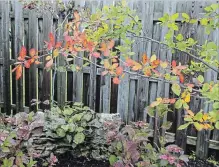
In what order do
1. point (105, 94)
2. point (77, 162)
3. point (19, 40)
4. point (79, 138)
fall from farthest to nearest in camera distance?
1. point (19, 40)
2. point (105, 94)
3. point (77, 162)
4. point (79, 138)

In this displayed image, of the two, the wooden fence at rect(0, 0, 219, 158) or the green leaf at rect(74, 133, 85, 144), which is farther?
the wooden fence at rect(0, 0, 219, 158)

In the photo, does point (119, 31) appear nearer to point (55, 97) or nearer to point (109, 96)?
point (109, 96)

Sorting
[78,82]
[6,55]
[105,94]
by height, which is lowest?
Answer: [105,94]

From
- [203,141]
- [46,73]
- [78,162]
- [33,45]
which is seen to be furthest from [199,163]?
[33,45]

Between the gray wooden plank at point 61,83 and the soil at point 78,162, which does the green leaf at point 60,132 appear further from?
the gray wooden plank at point 61,83

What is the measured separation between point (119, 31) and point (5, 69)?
8.17 ft

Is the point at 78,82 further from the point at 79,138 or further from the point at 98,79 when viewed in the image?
the point at 79,138

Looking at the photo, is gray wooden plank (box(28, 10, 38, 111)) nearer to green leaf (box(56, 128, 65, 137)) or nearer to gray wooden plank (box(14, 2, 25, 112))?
gray wooden plank (box(14, 2, 25, 112))

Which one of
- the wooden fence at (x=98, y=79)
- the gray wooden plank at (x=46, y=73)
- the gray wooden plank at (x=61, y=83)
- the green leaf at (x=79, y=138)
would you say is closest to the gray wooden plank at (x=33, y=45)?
the wooden fence at (x=98, y=79)

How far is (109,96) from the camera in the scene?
11.0 feet

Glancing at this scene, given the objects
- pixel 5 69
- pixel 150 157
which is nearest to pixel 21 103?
pixel 5 69

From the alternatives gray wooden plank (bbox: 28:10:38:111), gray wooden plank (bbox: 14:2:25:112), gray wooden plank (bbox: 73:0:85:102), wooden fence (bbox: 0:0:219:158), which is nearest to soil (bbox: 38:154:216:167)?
wooden fence (bbox: 0:0:219:158)

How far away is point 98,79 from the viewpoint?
3350 mm

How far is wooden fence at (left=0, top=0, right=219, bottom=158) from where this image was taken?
2947 millimetres
